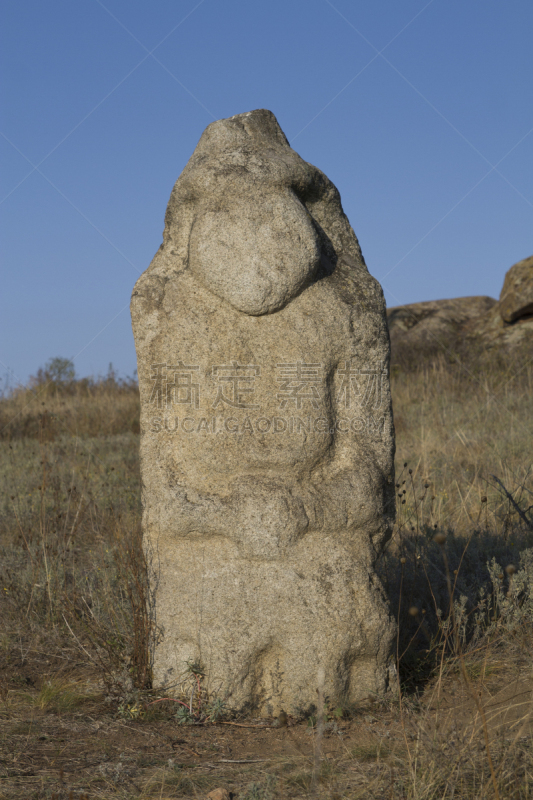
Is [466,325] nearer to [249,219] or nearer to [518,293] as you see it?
[518,293]

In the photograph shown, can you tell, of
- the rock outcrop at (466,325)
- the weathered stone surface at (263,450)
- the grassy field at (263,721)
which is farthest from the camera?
the rock outcrop at (466,325)

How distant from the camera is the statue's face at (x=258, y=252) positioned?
103 inches

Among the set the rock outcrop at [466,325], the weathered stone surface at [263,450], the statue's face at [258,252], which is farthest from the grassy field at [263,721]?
the rock outcrop at [466,325]

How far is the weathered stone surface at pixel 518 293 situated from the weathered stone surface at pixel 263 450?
926 centimetres

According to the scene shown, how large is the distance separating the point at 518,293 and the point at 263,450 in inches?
386

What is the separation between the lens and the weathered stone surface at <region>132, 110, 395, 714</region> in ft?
8.55

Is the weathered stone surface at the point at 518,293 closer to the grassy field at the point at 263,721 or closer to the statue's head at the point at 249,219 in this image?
the grassy field at the point at 263,721

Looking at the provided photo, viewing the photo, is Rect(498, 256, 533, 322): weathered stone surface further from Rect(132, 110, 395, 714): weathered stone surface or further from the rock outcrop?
Rect(132, 110, 395, 714): weathered stone surface

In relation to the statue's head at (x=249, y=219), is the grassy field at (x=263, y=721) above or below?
below

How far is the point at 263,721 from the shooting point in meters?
2.64

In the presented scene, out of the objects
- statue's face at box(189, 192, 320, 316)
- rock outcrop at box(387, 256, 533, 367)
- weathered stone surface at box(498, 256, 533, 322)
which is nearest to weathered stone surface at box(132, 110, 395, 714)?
statue's face at box(189, 192, 320, 316)

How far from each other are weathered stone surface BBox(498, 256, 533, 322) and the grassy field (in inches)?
233

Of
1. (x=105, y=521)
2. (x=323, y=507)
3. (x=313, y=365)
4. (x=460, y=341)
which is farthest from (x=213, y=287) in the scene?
(x=460, y=341)

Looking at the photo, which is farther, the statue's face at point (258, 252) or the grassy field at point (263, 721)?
the statue's face at point (258, 252)
